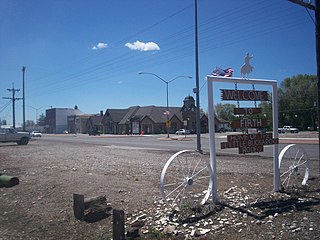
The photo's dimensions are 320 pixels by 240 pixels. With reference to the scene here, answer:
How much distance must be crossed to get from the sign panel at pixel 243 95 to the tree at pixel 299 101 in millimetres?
79621

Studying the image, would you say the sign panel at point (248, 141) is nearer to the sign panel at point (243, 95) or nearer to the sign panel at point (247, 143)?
the sign panel at point (247, 143)

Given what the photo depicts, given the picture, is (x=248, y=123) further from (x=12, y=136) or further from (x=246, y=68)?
(x=12, y=136)

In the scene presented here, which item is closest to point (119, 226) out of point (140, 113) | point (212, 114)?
point (212, 114)

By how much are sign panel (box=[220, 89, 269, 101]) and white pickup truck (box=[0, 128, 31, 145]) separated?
29852 mm

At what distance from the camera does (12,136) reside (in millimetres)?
32500

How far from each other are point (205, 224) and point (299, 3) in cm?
563

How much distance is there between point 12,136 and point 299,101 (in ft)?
232

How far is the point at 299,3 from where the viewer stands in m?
7.84

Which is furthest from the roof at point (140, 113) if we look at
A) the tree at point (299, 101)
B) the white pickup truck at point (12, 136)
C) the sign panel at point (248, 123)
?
the sign panel at point (248, 123)

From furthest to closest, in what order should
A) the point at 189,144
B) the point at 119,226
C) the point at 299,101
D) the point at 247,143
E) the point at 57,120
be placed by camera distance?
the point at 57,120, the point at 299,101, the point at 189,144, the point at 247,143, the point at 119,226

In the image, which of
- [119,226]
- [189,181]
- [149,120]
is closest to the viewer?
[119,226]

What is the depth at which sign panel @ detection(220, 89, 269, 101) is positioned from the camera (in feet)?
23.7

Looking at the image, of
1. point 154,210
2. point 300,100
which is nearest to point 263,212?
point 154,210

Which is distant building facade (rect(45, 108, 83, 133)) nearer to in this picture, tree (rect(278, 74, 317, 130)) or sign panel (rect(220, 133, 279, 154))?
tree (rect(278, 74, 317, 130))
